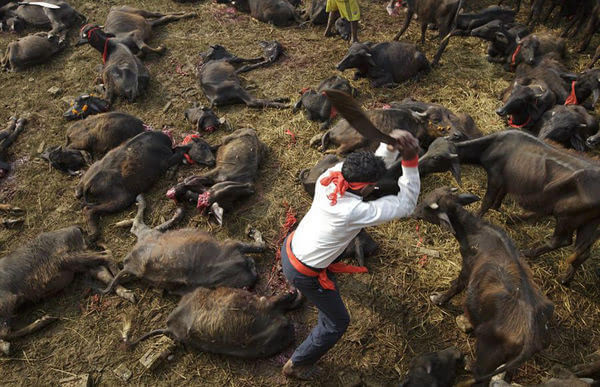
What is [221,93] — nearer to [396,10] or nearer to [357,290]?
[357,290]

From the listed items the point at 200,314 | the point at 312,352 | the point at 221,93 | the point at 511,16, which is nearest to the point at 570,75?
the point at 511,16

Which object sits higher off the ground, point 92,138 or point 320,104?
point 320,104

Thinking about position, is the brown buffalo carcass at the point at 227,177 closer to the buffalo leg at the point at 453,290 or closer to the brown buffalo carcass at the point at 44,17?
the buffalo leg at the point at 453,290

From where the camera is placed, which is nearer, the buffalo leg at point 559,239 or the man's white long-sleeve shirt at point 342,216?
the man's white long-sleeve shirt at point 342,216

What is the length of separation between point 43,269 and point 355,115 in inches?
194

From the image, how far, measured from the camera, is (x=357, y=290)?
551 centimetres

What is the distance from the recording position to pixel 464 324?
16.7ft

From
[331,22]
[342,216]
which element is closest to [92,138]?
[342,216]

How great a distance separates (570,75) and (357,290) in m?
6.52

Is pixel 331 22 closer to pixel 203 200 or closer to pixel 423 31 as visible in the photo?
pixel 423 31

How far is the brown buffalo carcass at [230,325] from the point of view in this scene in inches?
185

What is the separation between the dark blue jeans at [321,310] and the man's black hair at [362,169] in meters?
1.15

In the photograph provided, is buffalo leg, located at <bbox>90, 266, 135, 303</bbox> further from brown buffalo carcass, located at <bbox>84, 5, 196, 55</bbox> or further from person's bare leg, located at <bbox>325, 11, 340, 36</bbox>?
person's bare leg, located at <bbox>325, 11, 340, 36</bbox>

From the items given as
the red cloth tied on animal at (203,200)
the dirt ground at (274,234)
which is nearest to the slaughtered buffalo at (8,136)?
the dirt ground at (274,234)
